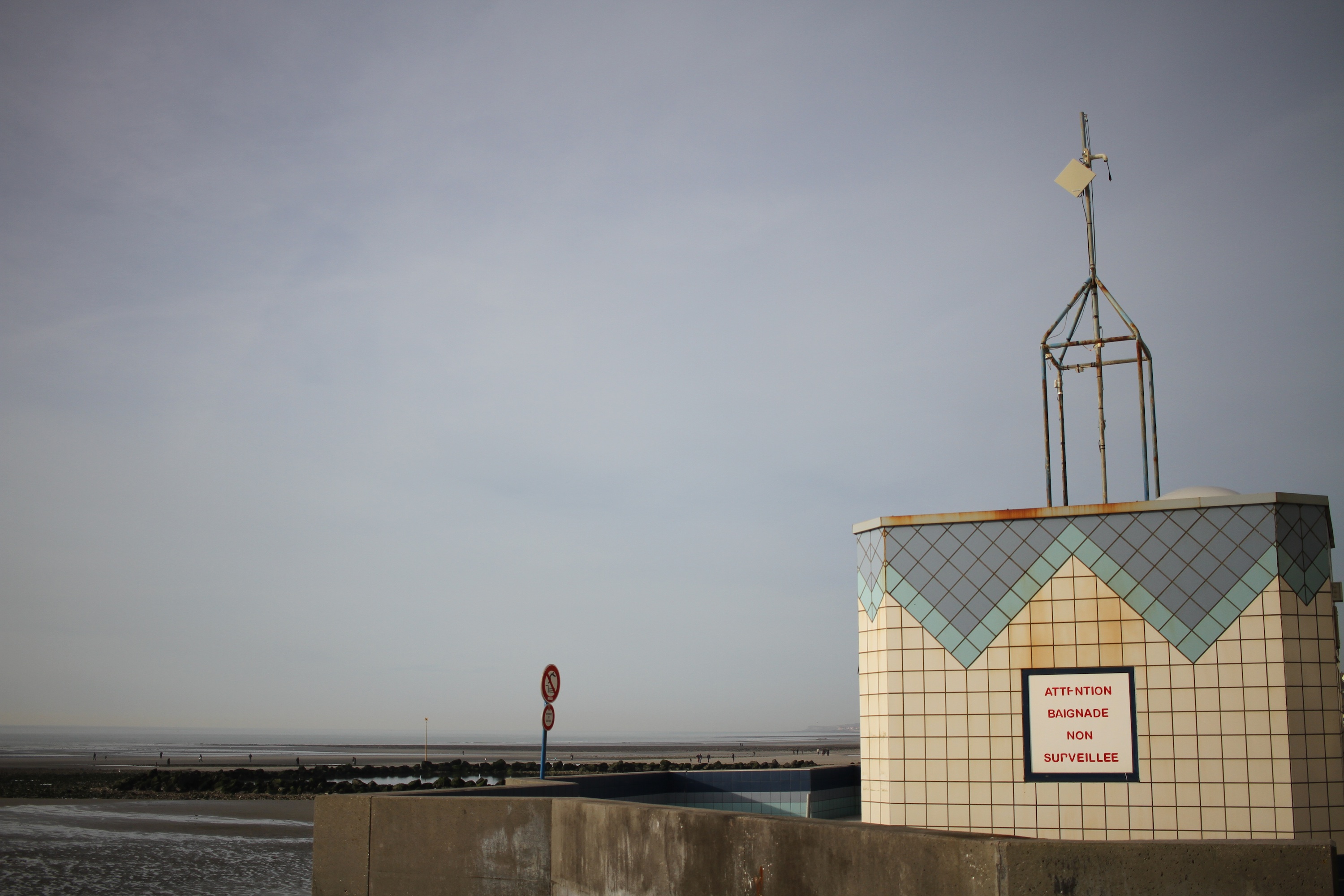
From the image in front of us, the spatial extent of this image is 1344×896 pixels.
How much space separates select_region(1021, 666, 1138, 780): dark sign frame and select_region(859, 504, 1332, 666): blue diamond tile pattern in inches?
23.0

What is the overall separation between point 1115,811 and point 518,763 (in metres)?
61.0

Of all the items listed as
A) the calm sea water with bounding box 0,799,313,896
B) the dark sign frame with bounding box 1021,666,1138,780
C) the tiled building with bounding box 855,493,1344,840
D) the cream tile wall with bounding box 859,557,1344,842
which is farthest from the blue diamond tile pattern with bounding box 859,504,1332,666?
the calm sea water with bounding box 0,799,313,896

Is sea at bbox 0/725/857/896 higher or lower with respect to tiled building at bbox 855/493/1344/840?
lower

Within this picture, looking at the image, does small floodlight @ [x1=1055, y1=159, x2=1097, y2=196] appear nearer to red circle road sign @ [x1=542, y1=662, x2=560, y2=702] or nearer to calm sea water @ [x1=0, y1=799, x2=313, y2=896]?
red circle road sign @ [x1=542, y1=662, x2=560, y2=702]

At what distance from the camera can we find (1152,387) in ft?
43.1

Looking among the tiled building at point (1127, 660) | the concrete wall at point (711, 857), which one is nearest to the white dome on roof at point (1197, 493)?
the tiled building at point (1127, 660)

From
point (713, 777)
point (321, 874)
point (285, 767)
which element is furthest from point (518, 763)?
point (321, 874)

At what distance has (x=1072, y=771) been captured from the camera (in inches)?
410

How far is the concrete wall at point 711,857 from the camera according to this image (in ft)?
17.5

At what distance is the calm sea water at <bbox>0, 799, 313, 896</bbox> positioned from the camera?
1566 centimetres

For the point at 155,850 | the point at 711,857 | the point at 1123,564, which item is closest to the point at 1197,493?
the point at 1123,564

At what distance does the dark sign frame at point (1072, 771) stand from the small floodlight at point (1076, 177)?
23.3 feet

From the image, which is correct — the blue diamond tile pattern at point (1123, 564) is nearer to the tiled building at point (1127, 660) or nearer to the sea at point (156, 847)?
the tiled building at point (1127, 660)

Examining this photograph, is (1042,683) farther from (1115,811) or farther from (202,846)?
(202,846)
